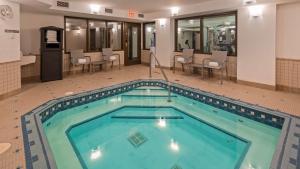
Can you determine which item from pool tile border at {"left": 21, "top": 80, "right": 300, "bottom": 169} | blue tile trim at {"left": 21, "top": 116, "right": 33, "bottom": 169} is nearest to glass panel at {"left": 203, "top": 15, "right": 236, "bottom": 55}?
pool tile border at {"left": 21, "top": 80, "right": 300, "bottom": 169}

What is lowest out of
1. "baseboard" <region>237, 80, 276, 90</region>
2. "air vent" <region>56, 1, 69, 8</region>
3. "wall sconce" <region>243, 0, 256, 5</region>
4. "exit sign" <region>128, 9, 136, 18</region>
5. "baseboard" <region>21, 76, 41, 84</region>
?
"baseboard" <region>237, 80, 276, 90</region>

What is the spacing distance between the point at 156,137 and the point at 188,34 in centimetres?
642

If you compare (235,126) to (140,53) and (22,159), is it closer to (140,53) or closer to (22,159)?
Answer: (22,159)

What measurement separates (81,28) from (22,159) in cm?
739

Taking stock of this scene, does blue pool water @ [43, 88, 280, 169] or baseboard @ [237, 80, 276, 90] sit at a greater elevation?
baseboard @ [237, 80, 276, 90]

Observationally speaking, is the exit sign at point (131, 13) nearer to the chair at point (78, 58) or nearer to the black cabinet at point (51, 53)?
the chair at point (78, 58)

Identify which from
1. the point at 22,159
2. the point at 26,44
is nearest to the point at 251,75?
the point at 22,159

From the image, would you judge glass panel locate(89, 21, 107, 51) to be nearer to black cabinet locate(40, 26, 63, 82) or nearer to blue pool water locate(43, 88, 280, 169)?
black cabinet locate(40, 26, 63, 82)

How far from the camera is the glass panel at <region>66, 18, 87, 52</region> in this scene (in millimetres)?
8328

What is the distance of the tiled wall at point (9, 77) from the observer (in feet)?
15.5

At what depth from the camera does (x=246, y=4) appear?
18.7 feet

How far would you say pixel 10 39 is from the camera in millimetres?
4930

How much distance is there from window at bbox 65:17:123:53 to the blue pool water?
4326 mm

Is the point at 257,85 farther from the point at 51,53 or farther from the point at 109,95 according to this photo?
the point at 51,53
